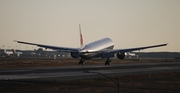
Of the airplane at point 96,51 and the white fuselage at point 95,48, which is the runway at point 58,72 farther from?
the airplane at point 96,51

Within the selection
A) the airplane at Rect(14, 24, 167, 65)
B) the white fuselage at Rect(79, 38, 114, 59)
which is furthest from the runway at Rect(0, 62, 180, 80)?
the airplane at Rect(14, 24, 167, 65)

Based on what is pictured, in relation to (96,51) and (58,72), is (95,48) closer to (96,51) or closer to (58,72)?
(96,51)

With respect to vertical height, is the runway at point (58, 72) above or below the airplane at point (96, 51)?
below

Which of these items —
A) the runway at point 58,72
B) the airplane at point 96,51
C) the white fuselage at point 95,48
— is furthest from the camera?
the airplane at point 96,51

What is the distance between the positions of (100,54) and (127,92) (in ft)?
154

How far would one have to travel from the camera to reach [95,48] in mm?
71938

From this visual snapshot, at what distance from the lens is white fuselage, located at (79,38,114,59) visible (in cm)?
6631

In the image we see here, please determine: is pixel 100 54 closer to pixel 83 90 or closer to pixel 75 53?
pixel 75 53

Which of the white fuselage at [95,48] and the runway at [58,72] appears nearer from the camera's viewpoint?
the runway at [58,72]

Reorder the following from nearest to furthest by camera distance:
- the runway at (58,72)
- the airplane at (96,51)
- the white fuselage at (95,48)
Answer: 1. the runway at (58,72)
2. the white fuselage at (95,48)
3. the airplane at (96,51)

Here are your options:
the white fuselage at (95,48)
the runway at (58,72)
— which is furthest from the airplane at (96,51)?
the runway at (58,72)

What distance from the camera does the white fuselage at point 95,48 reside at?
66312mm

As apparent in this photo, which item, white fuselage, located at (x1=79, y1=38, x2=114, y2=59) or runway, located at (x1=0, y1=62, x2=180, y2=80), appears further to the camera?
white fuselage, located at (x1=79, y1=38, x2=114, y2=59)

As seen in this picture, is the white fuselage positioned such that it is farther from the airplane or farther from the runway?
the runway
